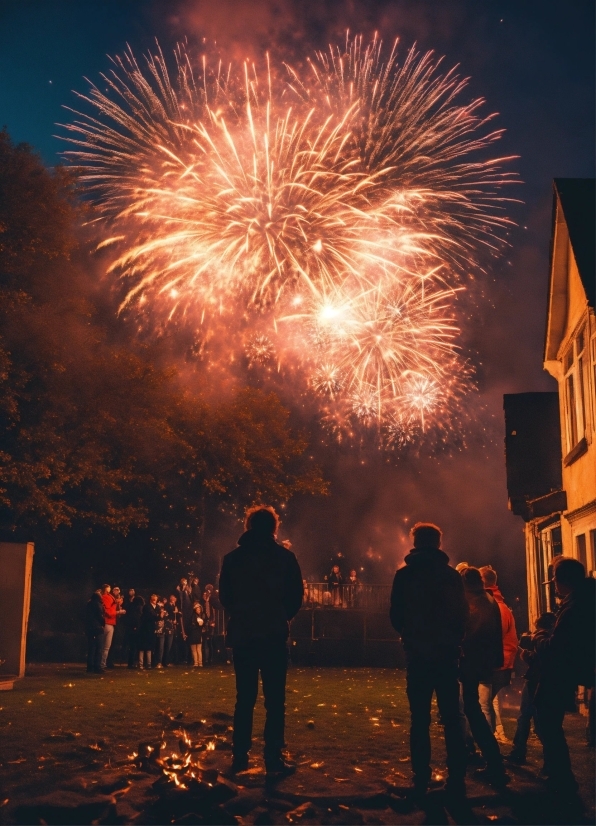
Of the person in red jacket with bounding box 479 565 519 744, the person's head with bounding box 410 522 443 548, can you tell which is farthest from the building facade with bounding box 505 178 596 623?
the person's head with bounding box 410 522 443 548

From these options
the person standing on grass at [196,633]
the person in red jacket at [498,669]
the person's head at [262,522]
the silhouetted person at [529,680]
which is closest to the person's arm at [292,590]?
the person's head at [262,522]

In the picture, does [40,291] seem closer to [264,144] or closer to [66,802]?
[264,144]

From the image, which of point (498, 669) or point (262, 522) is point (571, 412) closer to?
point (498, 669)

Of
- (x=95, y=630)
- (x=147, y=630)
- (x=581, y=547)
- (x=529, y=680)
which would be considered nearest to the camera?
(x=529, y=680)

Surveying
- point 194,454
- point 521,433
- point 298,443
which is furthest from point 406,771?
point 298,443

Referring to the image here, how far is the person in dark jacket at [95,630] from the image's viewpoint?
18.1 m

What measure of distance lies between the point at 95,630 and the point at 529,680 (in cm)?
1280

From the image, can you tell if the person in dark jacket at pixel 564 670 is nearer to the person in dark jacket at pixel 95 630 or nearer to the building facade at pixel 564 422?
the building facade at pixel 564 422

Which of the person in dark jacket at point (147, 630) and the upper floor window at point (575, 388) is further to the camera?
the person in dark jacket at point (147, 630)

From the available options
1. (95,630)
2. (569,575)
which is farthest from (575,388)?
(95,630)

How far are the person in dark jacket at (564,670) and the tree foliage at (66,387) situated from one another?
1715 cm

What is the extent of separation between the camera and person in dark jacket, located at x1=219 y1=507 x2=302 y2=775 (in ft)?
22.3

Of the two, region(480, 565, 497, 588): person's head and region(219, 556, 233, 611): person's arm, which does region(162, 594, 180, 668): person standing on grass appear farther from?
region(219, 556, 233, 611): person's arm

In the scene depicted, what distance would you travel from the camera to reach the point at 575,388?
13812mm
